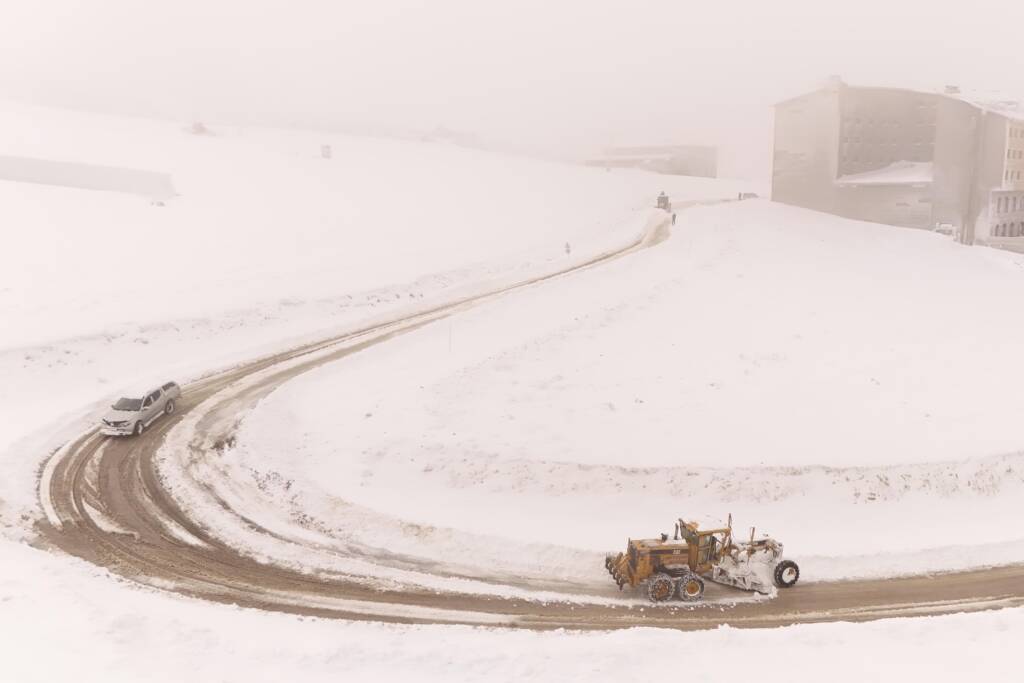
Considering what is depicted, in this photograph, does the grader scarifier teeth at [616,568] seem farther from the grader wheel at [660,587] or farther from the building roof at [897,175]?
the building roof at [897,175]

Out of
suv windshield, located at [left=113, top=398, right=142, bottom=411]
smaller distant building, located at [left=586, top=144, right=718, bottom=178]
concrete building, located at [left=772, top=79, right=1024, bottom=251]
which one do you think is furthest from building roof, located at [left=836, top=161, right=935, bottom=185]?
smaller distant building, located at [left=586, top=144, right=718, bottom=178]

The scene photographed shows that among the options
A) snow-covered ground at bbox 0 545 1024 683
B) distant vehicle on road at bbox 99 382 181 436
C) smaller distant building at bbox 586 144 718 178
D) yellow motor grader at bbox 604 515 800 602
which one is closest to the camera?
snow-covered ground at bbox 0 545 1024 683

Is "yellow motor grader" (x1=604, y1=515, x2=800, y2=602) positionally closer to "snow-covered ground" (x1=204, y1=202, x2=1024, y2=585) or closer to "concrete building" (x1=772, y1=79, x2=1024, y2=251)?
"snow-covered ground" (x1=204, y1=202, x2=1024, y2=585)

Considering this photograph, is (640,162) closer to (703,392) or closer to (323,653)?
(703,392)

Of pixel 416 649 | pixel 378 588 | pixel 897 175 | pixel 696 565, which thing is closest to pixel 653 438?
pixel 696 565

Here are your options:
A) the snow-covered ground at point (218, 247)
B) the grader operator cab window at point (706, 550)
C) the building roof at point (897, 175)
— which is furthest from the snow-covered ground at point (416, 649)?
the building roof at point (897, 175)

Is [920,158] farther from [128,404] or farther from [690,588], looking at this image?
[128,404]
